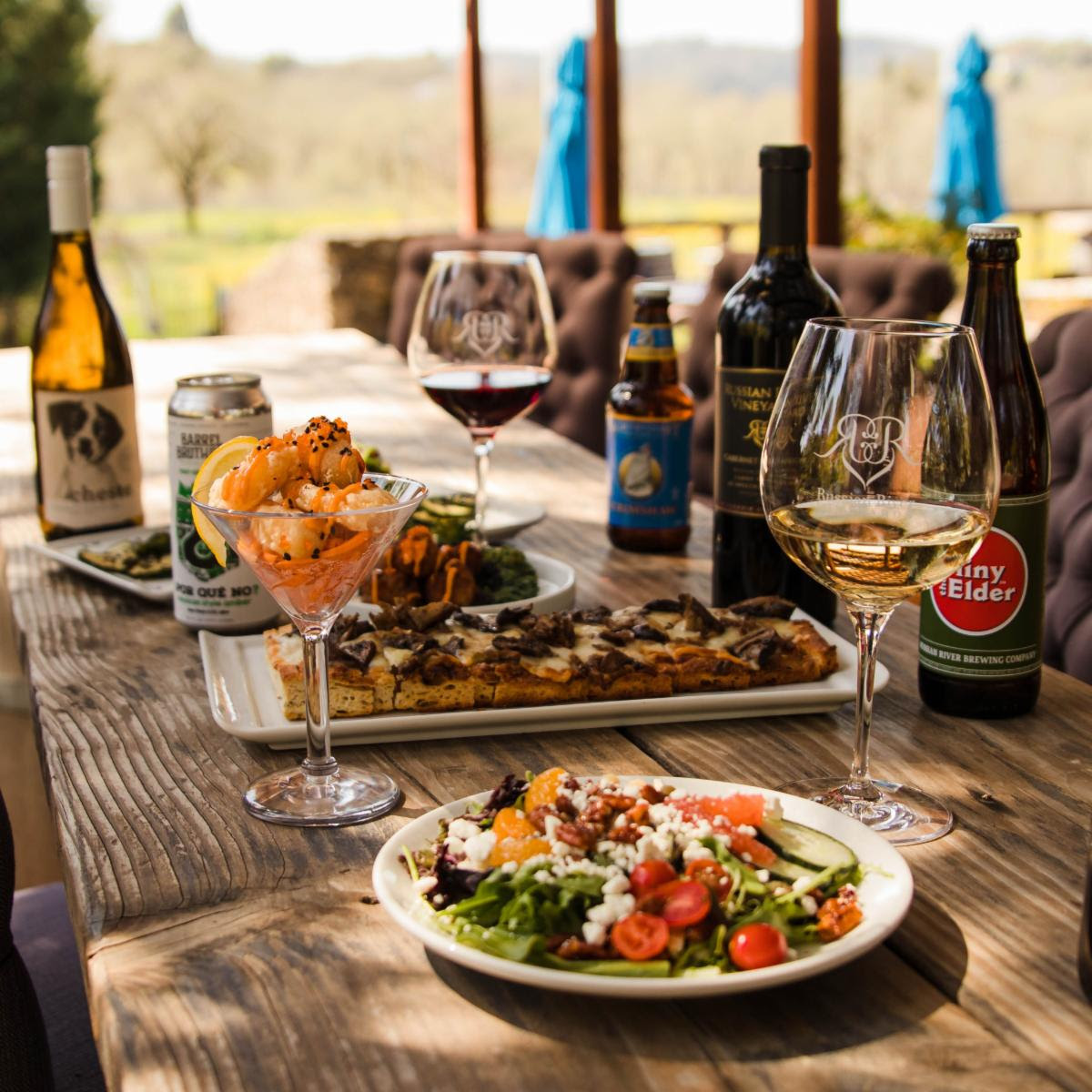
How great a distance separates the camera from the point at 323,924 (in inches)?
29.3

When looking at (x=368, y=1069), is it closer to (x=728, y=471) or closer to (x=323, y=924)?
(x=323, y=924)

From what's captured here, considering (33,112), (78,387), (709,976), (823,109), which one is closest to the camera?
(709,976)

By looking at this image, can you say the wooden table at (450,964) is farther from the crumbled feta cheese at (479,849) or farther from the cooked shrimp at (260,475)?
the cooked shrimp at (260,475)

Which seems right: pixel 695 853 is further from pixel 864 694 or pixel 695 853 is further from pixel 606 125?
pixel 606 125

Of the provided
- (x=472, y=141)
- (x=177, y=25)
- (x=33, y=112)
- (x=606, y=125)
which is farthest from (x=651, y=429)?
(x=177, y=25)

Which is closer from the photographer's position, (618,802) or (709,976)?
(709,976)

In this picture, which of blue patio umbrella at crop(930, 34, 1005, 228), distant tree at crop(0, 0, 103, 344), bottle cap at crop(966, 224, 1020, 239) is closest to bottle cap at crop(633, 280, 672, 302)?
bottle cap at crop(966, 224, 1020, 239)

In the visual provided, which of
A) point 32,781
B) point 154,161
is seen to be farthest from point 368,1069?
point 154,161

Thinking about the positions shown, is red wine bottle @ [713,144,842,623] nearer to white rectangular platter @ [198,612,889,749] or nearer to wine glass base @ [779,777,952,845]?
white rectangular platter @ [198,612,889,749]

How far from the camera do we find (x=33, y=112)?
12.5 metres

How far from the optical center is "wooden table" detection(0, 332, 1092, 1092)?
614 millimetres

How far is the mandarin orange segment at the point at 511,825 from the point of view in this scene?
2.38 ft

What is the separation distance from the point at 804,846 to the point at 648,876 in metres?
0.12

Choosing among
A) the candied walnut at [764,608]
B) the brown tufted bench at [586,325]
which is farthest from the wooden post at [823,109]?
the candied walnut at [764,608]
